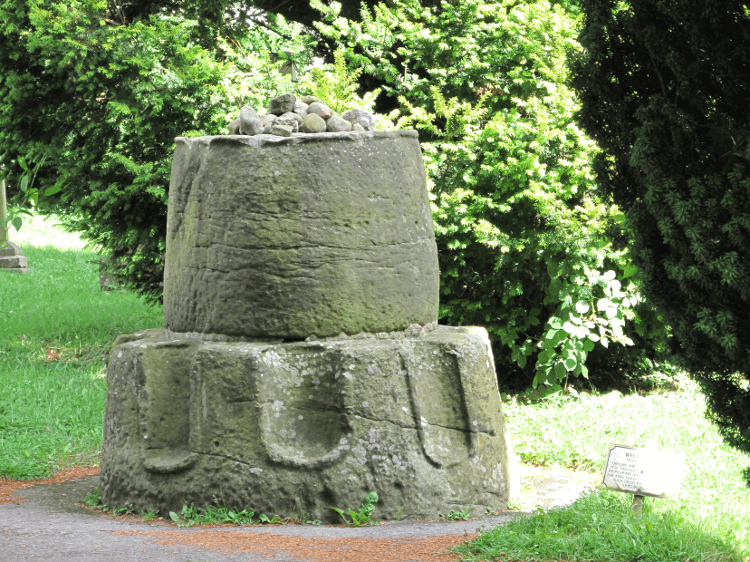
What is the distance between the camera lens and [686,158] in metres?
3.21

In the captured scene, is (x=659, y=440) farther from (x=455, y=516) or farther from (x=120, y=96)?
(x=120, y=96)

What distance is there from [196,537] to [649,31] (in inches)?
112

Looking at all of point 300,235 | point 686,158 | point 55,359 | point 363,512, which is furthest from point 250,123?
point 55,359

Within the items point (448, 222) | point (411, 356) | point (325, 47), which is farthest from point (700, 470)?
point (325, 47)

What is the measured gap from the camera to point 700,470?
5086 mm

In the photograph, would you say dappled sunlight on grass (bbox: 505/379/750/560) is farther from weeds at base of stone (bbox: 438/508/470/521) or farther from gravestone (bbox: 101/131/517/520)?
gravestone (bbox: 101/131/517/520)

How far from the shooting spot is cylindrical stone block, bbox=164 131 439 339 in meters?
4.24

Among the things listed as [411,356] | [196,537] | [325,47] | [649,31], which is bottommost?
[196,537]

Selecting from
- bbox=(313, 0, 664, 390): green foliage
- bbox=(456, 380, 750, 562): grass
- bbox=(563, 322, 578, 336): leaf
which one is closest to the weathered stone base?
bbox=(456, 380, 750, 562): grass

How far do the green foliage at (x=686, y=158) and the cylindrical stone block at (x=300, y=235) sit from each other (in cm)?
126

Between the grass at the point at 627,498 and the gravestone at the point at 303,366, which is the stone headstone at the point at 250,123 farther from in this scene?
the grass at the point at 627,498

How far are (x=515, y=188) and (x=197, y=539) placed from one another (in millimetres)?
4250

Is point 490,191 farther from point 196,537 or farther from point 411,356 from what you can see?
point 196,537

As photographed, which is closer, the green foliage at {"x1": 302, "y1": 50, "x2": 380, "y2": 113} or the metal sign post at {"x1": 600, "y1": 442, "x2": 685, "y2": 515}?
the metal sign post at {"x1": 600, "y1": 442, "x2": 685, "y2": 515}
